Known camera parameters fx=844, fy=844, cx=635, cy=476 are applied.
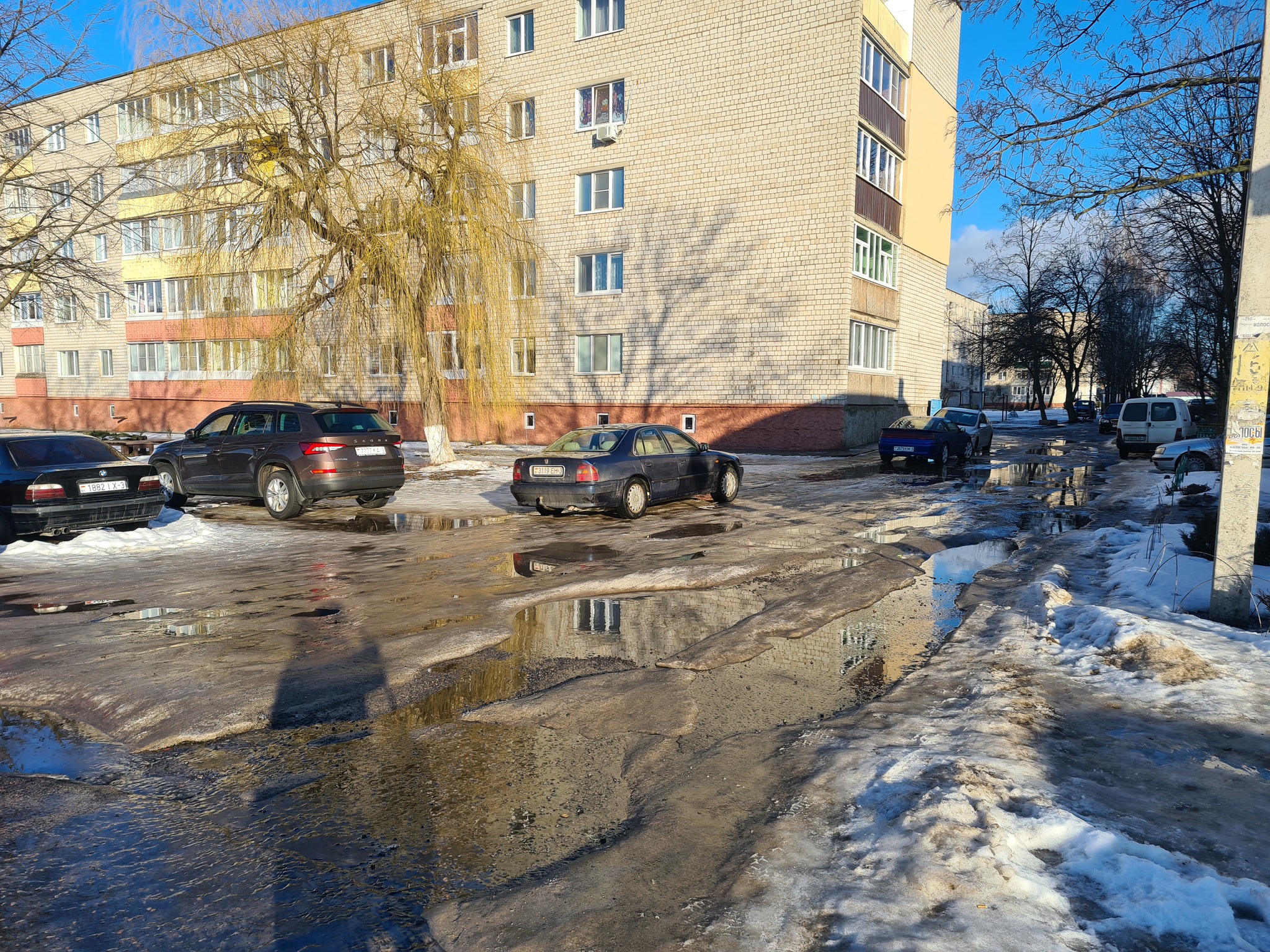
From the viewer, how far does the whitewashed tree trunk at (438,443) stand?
21.2m

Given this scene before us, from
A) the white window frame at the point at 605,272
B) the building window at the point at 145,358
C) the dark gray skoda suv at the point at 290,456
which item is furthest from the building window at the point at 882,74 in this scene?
the building window at the point at 145,358

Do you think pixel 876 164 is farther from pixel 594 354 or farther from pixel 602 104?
pixel 594 354

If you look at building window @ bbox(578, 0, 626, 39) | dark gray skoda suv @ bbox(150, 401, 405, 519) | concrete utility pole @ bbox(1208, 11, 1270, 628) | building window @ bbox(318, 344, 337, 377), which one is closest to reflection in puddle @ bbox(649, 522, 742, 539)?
dark gray skoda suv @ bbox(150, 401, 405, 519)

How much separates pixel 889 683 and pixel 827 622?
1545mm

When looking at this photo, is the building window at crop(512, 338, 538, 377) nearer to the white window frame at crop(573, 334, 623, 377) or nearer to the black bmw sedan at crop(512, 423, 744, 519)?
the white window frame at crop(573, 334, 623, 377)

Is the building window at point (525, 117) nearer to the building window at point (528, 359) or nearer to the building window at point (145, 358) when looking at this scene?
the building window at point (528, 359)

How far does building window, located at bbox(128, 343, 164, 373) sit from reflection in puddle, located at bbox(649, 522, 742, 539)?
36438mm

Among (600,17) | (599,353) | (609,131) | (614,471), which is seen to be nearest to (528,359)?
(599,353)

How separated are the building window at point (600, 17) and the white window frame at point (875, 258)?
11138 mm

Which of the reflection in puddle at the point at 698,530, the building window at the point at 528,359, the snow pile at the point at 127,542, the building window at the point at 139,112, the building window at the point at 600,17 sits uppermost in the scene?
the building window at the point at 600,17

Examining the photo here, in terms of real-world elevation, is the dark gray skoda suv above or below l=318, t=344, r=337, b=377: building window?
below

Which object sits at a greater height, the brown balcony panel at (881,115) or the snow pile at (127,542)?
the brown balcony panel at (881,115)

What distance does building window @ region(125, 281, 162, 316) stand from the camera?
3931 centimetres

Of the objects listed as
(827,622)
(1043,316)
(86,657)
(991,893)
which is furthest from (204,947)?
(1043,316)
